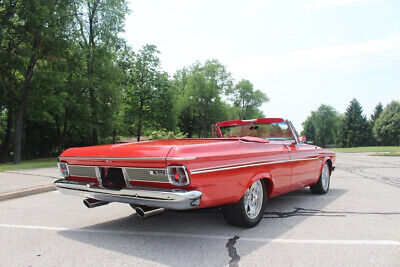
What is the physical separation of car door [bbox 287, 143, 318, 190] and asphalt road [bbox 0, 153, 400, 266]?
44 centimetres

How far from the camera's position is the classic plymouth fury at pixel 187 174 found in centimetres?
334

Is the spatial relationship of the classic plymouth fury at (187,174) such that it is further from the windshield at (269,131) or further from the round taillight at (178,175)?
the windshield at (269,131)

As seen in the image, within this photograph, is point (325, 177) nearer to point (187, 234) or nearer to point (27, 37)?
point (187, 234)

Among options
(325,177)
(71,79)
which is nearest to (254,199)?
(325,177)

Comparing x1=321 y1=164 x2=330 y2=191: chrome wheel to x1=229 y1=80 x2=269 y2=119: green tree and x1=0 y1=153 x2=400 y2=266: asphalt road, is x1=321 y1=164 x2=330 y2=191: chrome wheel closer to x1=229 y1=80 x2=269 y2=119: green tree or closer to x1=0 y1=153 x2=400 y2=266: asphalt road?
x1=0 y1=153 x2=400 y2=266: asphalt road

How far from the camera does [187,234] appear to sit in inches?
159

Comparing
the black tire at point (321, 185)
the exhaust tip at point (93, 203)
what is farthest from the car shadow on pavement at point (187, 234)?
the black tire at point (321, 185)

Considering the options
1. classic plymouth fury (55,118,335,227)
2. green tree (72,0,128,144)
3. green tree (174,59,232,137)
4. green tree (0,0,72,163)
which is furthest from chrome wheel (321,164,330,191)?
green tree (174,59,232,137)

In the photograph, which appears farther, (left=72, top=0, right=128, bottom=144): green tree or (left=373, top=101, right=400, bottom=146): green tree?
(left=373, top=101, right=400, bottom=146): green tree

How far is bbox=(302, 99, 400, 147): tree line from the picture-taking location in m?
71.0

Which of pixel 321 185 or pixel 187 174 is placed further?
pixel 321 185

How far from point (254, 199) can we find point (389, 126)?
76682 millimetres

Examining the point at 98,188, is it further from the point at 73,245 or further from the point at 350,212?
the point at 350,212

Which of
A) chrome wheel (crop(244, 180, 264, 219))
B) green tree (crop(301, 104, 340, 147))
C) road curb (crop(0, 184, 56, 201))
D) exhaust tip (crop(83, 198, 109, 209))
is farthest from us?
green tree (crop(301, 104, 340, 147))
